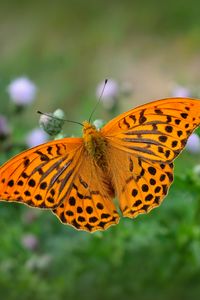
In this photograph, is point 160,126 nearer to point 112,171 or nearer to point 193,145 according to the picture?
point 112,171

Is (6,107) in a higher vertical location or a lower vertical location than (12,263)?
higher

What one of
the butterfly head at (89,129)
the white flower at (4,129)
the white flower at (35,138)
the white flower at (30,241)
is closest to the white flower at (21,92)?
the white flower at (35,138)

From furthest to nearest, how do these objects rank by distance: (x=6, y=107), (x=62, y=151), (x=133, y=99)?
(x=133, y=99) < (x=6, y=107) < (x=62, y=151)

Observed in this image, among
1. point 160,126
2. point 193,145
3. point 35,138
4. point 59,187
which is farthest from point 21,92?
point 160,126

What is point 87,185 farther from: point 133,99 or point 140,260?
point 133,99

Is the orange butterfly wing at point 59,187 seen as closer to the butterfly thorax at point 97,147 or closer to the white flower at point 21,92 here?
the butterfly thorax at point 97,147

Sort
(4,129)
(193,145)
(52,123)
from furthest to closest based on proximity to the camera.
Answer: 1. (4,129)
2. (193,145)
3. (52,123)

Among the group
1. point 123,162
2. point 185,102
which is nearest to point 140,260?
point 123,162
